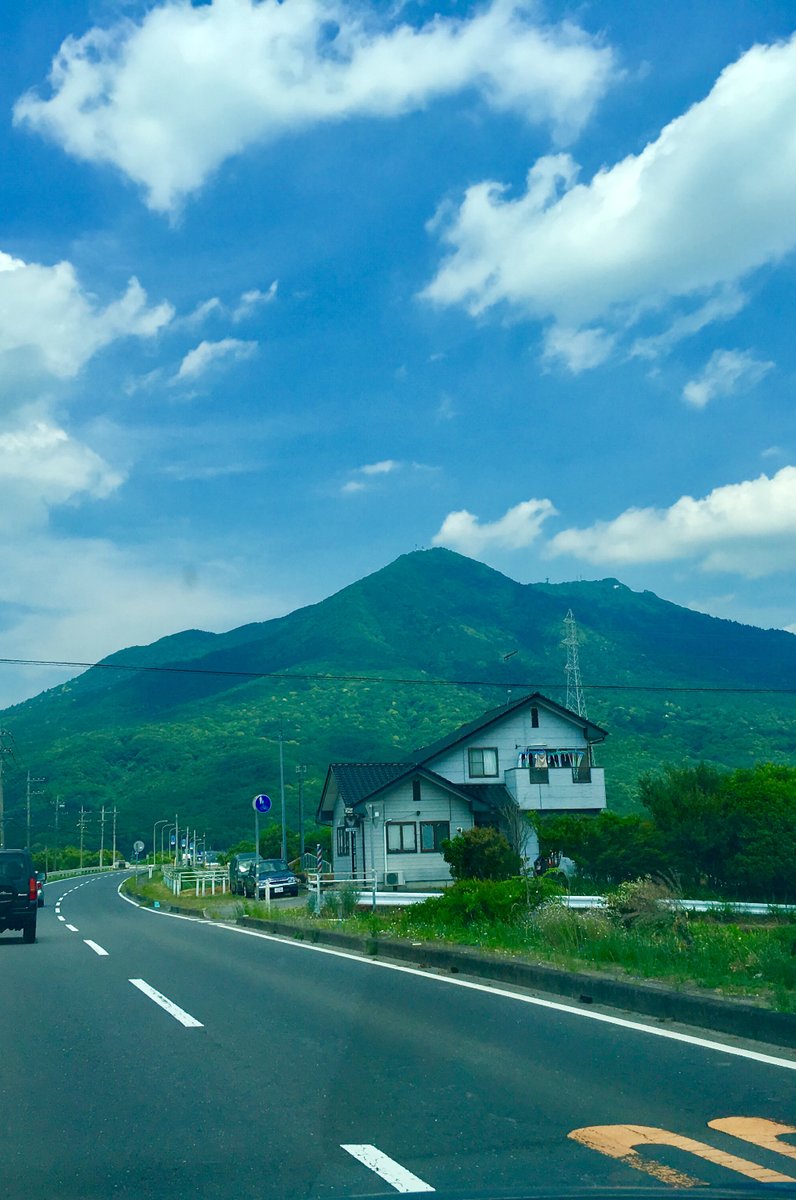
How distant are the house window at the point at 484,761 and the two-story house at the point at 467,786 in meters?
0.04

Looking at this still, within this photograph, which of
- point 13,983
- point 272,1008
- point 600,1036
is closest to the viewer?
point 600,1036

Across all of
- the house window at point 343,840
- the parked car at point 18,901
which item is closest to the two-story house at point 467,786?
the house window at point 343,840

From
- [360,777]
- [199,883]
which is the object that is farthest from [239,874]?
[360,777]

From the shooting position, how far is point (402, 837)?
152 feet

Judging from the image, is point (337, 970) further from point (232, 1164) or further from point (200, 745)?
point (200, 745)

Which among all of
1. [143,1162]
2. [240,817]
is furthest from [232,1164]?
[240,817]

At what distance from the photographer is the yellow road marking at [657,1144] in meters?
4.79

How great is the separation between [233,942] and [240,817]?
103 metres

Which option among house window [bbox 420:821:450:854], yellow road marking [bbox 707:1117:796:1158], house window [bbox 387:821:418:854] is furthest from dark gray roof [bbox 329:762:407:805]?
yellow road marking [bbox 707:1117:796:1158]

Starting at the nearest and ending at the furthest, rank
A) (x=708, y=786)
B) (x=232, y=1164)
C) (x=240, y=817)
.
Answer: (x=232, y=1164) < (x=708, y=786) < (x=240, y=817)

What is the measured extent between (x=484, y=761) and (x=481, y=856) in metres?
16.1

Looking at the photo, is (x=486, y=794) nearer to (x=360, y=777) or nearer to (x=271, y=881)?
(x=360, y=777)

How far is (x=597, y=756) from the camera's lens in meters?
78.6

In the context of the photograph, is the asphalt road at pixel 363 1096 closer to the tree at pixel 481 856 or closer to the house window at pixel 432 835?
the tree at pixel 481 856
